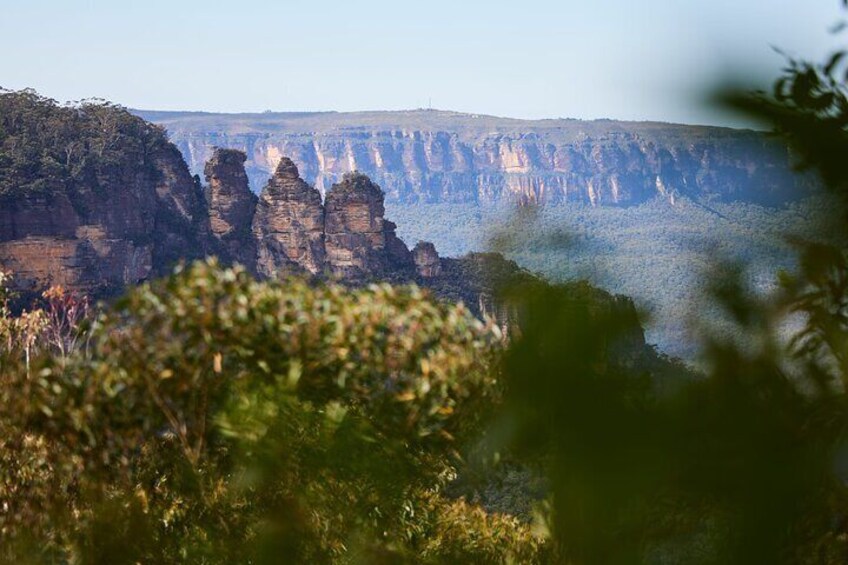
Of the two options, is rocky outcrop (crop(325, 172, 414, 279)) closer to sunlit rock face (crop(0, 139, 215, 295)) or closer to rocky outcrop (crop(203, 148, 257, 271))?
rocky outcrop (crop(203, 148, 257, 271))

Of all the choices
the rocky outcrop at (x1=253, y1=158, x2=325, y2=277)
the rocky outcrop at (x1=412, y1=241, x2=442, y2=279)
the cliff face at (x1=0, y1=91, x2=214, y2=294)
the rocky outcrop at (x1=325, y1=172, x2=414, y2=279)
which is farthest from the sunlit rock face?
the rocky outcrop at (x1=412, y1=241, x2=442, y2=279)

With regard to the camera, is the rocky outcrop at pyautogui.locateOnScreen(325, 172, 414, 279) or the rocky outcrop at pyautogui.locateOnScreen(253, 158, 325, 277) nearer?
the rocky outcrop at pyautogui.locateOnScreen(325, 172, 414, 279)

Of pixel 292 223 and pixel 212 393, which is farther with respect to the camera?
pixel 292 223

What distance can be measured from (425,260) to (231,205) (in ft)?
27.0

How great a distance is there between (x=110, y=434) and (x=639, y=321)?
10.7 ft

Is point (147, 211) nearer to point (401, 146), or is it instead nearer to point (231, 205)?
point (231, 205)

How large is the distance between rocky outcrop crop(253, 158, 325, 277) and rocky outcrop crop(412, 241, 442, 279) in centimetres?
377

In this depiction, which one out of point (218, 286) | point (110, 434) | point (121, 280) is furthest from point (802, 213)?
point (121, 280)

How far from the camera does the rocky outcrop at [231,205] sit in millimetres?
46906

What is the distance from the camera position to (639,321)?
900 millimetres

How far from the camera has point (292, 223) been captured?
4672 centimetres

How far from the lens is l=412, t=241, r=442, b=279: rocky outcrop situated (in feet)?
144

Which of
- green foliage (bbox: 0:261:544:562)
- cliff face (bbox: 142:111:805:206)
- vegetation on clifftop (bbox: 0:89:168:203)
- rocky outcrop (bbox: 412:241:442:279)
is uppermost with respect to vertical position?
green foliage (bbox: 0:261:544:562)

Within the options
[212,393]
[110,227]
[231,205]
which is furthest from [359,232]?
[212,393]
